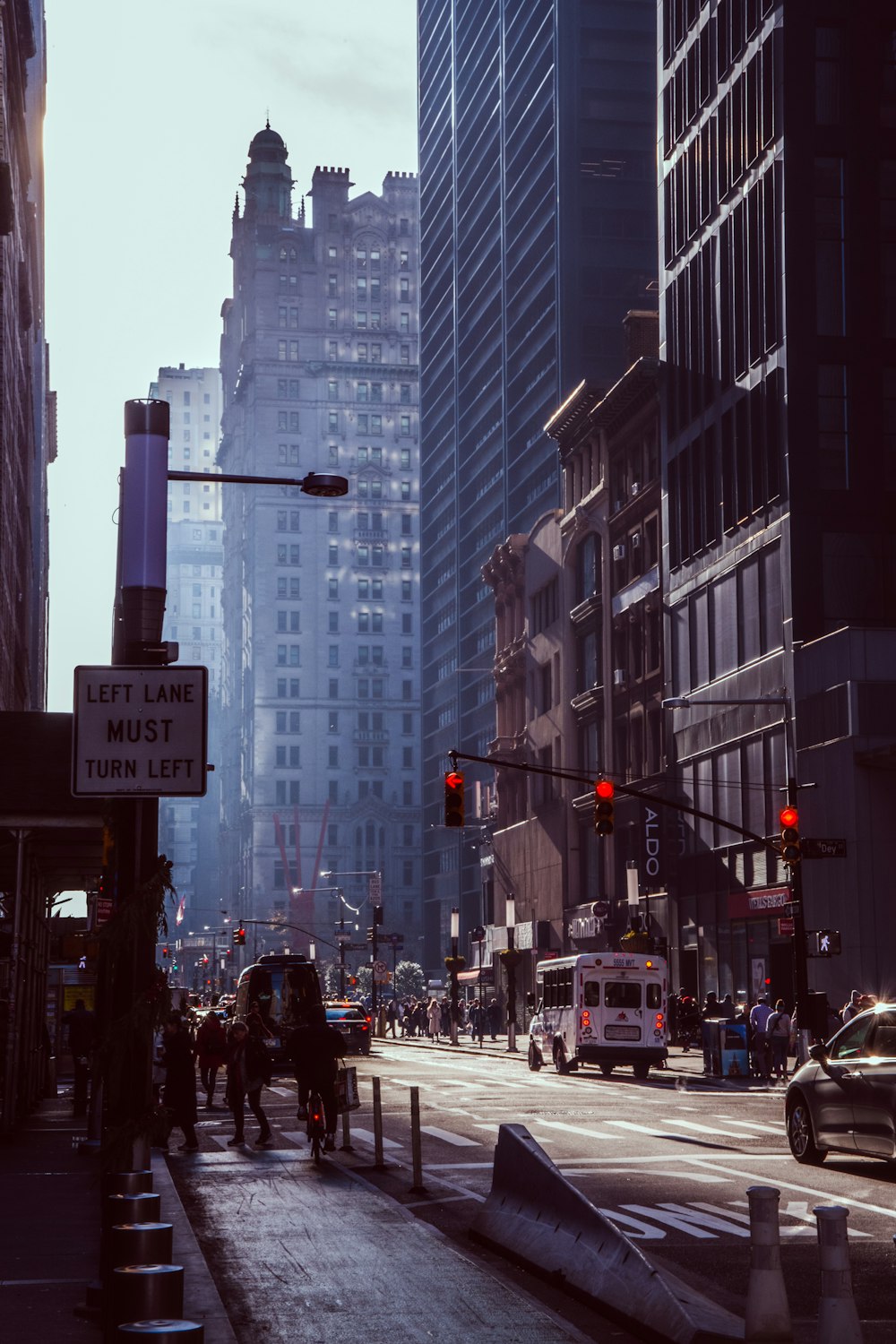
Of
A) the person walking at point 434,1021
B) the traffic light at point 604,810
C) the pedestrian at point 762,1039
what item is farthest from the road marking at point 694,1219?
the person walking at point 434,1021

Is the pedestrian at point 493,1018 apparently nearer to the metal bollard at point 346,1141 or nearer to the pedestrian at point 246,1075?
the pedestrian at point 246,1075

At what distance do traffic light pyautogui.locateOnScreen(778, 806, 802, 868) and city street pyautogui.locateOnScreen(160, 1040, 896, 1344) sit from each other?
487cm

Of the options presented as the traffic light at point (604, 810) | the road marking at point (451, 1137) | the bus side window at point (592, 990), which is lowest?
the road marking at point (451, 1137)

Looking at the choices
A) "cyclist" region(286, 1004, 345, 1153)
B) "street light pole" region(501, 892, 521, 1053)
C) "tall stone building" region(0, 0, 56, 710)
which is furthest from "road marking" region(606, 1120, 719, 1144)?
"street light pole" region(501, 892, 521, 1053)

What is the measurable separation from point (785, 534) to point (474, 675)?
10078cm

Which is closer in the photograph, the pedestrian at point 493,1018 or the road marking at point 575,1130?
the road marking at point 575,1130

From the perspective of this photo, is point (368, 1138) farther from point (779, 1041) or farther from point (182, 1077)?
point (779, 1041)

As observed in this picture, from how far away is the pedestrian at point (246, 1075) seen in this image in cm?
2811

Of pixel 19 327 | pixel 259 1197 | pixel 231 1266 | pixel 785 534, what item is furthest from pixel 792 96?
pixel 231 1266

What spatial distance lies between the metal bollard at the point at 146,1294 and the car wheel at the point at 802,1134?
15.1 metres

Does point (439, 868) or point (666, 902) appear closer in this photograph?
point (666, 902)

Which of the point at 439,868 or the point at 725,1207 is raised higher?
the point at 439,868

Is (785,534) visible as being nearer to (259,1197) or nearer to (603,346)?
(259,1197)

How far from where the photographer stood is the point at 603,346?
127m
